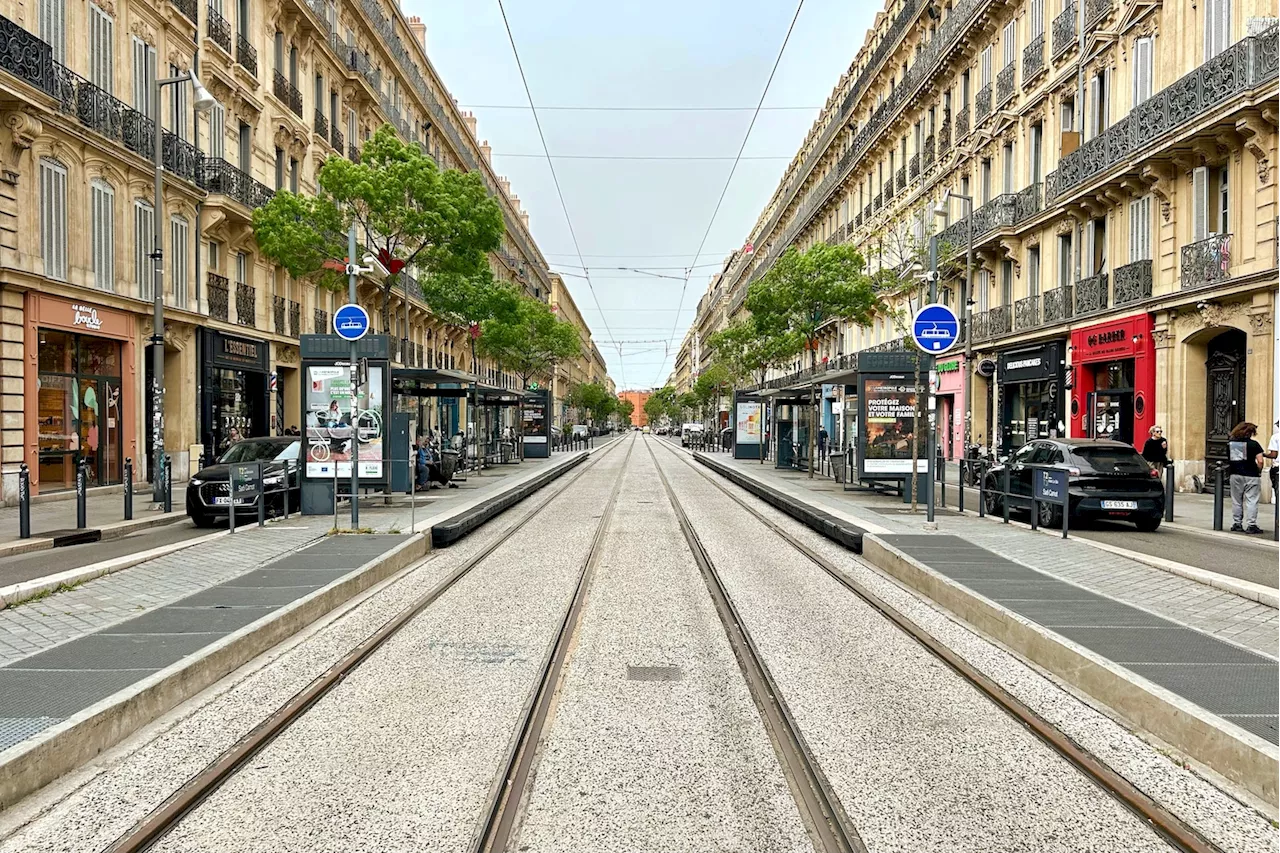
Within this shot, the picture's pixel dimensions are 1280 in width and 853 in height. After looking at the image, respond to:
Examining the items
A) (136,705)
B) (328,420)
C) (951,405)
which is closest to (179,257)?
(328,420)

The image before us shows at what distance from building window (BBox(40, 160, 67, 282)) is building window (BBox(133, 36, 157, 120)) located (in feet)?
12.4

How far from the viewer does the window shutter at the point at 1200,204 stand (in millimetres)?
20609

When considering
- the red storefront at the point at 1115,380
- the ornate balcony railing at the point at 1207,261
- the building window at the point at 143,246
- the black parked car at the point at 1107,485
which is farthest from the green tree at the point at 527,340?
the black parked car at the point at 1107,485

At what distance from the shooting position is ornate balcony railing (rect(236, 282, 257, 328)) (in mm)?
27688

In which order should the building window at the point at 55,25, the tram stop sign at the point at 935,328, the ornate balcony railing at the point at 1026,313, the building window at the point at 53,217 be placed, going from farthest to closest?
the ornate balcony railing at the point at 1026,313
the building window at the point at 53,217
the building window at the point at 55,25
the tram stop sign at the point at 935,328

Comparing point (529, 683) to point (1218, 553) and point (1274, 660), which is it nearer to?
point (1274, 660)

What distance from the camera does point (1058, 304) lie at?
27109 mm

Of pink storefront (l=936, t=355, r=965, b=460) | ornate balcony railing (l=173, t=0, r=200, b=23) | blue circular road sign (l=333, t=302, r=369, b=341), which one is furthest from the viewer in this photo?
pink storefront (l=936, t=355, r=965, b=460)

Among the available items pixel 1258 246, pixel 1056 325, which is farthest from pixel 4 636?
pixel 1056 325

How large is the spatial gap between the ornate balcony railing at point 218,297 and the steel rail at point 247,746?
20.7m

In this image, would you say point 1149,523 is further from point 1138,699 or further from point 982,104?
point 982,104

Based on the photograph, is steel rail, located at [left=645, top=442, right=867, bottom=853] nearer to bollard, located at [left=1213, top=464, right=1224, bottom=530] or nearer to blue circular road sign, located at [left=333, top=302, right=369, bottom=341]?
blue circular road sign, located at [left=333, top=302, right=369, bottom=341]

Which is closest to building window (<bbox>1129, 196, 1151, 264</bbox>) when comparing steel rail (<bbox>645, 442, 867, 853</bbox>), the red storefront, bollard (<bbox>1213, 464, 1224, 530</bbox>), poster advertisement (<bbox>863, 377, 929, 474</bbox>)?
the red storefront

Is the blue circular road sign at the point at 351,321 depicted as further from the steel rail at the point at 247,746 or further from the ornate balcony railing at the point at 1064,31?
the ornate balcony railing at the point at 1064,31
